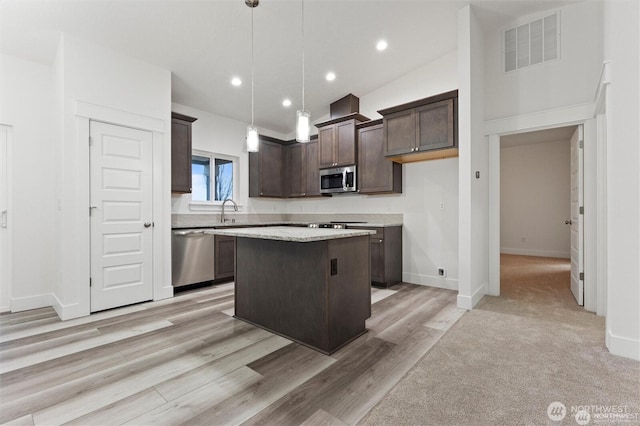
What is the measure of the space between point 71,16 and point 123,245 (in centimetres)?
241

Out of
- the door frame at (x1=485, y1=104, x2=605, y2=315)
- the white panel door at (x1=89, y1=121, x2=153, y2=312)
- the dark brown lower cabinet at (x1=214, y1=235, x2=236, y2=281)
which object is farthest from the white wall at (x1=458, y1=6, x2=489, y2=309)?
the white panel door at (x1=89, y1=121, x2=153, y2=312)

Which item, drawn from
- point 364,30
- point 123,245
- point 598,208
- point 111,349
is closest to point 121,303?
point 123,245

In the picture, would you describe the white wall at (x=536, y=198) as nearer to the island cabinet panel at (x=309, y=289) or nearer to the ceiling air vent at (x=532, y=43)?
the ceiling air vent at (x=532, y=43)

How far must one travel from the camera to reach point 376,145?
4.63 meters

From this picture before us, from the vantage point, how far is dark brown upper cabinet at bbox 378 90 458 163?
3.74 meters

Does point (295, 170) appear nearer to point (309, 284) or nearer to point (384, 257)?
point (384, 257)

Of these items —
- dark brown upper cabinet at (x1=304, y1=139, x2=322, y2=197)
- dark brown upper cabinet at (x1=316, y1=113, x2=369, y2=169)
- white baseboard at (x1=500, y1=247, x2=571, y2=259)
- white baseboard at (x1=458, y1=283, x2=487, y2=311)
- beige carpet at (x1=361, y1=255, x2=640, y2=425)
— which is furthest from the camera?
white baseboard at (x1=500, y1=247, x2=571, y2=259)

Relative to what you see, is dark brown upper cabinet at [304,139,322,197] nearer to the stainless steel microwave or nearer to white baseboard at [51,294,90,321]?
the stainless steel microwave

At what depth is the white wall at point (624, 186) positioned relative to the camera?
2.12 meters

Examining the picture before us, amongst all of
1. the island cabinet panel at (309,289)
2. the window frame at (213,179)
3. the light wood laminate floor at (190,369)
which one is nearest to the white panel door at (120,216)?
the light wood laminate floor at (190,369)

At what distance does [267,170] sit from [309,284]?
3743 mm

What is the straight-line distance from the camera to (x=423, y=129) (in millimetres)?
3969

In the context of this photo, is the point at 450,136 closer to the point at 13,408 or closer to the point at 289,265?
the point at 289,265

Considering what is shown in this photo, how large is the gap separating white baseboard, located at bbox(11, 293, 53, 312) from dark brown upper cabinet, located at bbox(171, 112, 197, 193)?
1.95 meters
